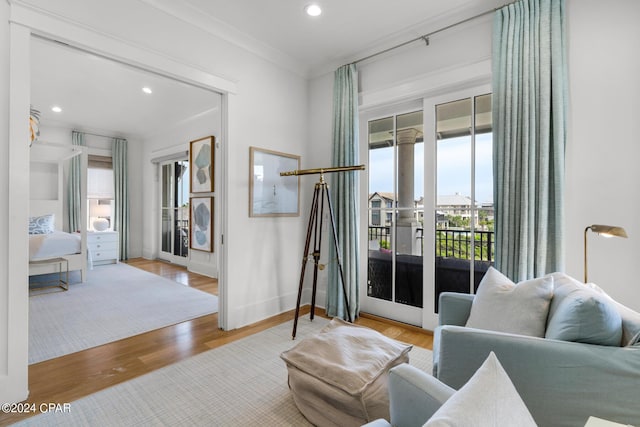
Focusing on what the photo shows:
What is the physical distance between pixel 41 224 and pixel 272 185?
4275 millimetres

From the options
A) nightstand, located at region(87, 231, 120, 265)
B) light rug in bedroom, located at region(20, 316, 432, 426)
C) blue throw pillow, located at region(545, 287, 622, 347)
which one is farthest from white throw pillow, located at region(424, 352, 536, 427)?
nightstand, located at region(87, 231, 120, 265)

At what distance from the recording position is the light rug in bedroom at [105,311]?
2.65m

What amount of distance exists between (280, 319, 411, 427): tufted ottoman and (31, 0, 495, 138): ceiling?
2449 mm

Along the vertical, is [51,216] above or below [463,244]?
above

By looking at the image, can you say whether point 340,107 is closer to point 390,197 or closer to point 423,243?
point 390,197

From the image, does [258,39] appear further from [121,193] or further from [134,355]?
[121,193]

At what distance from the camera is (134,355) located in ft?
7.90

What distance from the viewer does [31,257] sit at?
411 centimetres

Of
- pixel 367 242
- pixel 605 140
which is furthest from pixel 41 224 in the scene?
pixel 605 140

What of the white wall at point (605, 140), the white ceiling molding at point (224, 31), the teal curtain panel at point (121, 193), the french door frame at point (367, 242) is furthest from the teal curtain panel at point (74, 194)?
the white wall at point (605, 140)

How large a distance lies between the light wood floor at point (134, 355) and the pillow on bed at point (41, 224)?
138 inches

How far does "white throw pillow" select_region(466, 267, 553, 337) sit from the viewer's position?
135 centimetres

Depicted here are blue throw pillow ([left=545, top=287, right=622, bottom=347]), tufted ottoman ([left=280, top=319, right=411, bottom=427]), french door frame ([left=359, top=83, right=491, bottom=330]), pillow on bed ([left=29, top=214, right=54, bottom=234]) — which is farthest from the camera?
pillow on bed ([left=29, top=214, right=54, bottom=234])

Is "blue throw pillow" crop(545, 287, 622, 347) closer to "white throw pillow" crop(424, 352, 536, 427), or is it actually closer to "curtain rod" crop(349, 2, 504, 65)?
"white throw pillow" crop(424, 352, 536, 427)
